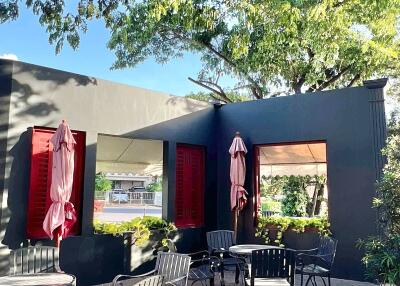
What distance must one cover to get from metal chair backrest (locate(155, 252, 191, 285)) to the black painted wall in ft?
16.5

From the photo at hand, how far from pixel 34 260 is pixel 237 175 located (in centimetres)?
555

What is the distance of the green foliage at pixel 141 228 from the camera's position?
9.05m

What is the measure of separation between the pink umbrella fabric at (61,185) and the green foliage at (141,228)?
143 centimetres

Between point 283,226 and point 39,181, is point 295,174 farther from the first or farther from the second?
point 39,181

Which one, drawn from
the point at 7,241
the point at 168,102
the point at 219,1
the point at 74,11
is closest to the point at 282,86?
the point at 168,102

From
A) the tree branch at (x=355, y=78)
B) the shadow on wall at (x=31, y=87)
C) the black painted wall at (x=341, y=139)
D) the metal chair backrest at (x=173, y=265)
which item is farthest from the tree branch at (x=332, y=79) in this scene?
the metal chair backrest at (x=173, y=265)

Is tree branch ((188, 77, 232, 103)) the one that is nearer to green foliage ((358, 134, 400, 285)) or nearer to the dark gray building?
the dark gray building

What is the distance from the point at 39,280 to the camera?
5.82 m

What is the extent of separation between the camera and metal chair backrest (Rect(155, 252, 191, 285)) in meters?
6.16

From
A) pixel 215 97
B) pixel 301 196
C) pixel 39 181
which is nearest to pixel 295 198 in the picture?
pixel 301 196

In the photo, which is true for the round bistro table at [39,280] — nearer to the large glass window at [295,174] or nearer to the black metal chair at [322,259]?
the black metal chair at [322,259]

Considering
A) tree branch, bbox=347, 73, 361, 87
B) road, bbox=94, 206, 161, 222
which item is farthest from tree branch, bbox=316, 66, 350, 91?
road, bbox=94, 206, 161, 222

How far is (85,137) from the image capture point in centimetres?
889

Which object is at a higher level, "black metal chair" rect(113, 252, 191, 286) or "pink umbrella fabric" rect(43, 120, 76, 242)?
"pink umbrella fabric" rect(43, 120, 76, 242)
